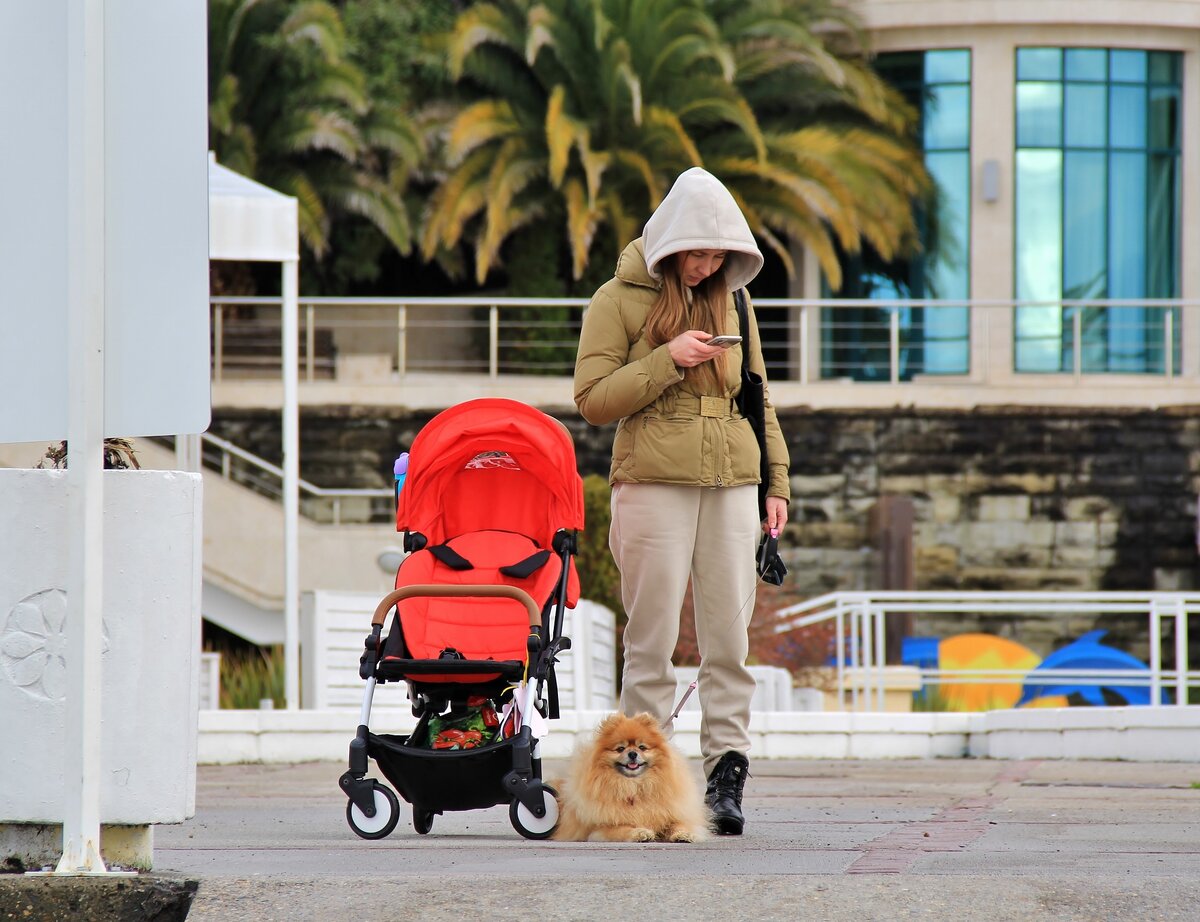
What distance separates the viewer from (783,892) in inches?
157

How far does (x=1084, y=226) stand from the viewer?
26.0m

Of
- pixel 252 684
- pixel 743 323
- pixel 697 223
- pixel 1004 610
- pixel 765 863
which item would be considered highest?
pixel 697 223

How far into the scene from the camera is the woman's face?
5.80 metres

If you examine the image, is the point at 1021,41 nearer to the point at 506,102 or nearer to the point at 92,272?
the point at 506,102

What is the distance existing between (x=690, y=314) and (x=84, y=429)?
7.81ft

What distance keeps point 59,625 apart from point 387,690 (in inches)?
314

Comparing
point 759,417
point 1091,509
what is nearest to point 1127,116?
point 1091,509

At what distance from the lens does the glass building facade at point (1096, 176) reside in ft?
84.9

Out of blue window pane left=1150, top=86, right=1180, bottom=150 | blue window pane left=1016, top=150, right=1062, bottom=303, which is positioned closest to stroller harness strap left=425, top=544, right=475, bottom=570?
blue window pane left=1016, top=150, right=1062, bottom=303

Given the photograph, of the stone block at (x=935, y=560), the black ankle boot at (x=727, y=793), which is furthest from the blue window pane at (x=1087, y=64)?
the black ankle boot at (x=727, y=793)

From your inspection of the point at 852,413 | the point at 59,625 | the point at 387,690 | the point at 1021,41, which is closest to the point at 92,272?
the point at 59,625

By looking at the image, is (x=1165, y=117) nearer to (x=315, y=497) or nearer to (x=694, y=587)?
(x=315, y=497)

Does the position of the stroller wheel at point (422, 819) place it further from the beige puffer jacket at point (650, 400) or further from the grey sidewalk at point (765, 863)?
the beige puffer jacket at point (650, 400)

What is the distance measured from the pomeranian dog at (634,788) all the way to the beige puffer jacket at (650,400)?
80cm
